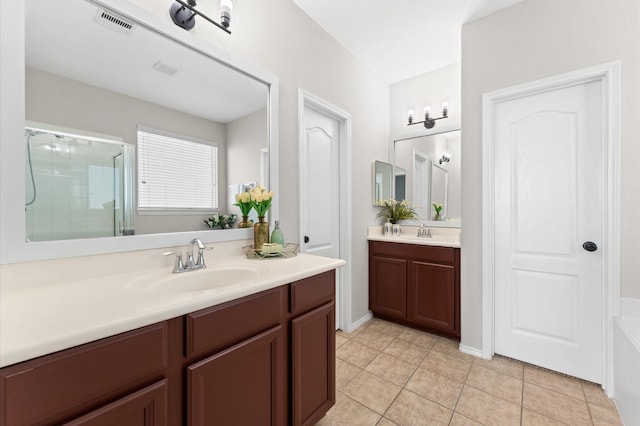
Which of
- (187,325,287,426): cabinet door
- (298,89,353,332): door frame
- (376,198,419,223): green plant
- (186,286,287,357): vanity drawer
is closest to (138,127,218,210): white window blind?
(186,286,287,357): vanity drawer

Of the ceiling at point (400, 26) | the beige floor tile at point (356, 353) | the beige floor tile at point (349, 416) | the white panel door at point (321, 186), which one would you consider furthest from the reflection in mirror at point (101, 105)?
the beige floor tile at point (356, 353)

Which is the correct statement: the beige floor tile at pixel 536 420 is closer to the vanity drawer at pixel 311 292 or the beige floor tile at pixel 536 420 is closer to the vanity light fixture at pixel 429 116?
the vanity drawer at pixel 311 292

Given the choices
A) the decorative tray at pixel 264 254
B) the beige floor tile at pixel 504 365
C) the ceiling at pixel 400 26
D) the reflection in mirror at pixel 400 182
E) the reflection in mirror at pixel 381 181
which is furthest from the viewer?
the reflection in mirror at pixel 400 182

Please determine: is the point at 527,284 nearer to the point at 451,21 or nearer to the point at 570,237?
the point at 570,237

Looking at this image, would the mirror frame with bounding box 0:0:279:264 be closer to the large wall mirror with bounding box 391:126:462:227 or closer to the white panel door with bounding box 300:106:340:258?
the white panel door with bounding box 300:106:340:258

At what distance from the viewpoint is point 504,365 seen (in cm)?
208

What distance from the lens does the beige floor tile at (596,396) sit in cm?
167

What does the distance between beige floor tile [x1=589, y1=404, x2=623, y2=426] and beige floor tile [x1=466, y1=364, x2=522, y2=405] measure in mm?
348

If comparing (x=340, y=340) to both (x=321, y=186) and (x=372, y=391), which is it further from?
(x=321, y=186)

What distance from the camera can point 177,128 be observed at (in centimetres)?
144

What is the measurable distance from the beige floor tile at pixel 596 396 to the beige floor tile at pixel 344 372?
1464 millimetres

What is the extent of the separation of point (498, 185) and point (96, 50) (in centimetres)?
270

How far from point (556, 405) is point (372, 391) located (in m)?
1.12

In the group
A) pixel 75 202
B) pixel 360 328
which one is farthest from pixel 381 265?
pixel 75 202
